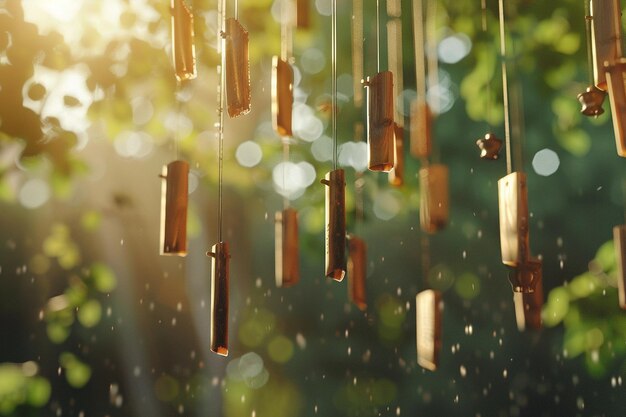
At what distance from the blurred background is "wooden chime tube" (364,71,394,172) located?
1.87m

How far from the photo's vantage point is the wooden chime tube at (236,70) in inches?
56.7

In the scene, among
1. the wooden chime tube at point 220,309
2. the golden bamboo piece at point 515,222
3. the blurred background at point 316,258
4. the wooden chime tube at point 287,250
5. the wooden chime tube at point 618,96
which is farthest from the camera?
the blurred background at point 316,258

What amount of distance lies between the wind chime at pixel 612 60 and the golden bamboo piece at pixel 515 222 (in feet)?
0.59

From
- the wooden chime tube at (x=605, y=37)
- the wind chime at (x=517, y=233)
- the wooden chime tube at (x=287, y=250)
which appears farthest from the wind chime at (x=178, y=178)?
the wooden chime tube at (x=605, y=37)

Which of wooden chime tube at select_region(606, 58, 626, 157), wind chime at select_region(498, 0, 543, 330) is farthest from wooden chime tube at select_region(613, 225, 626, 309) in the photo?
wooden chime tube at select_region(606, 58, 626, 157)

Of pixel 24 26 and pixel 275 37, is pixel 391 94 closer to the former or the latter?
pixel 24 26

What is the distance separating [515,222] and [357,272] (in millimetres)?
726

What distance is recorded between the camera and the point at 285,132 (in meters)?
1.56

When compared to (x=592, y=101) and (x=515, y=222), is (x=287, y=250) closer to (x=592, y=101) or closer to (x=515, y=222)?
(x=515, y=222)

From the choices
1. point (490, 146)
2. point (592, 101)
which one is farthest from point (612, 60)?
point (490, 146)

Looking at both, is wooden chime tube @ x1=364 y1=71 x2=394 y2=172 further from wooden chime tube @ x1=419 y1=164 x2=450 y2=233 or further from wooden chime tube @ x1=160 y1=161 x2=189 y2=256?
wooden chime tube @ x1=419 y1=164 x2=450 y2=233

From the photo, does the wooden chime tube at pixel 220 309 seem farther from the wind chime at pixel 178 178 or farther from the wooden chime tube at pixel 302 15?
the wooden chime tube at pixel 302 15

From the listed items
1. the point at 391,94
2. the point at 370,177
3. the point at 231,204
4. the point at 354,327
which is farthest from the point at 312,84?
the point at 391,94

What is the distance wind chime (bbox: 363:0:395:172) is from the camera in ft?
4.64
